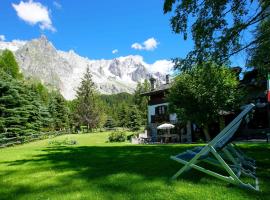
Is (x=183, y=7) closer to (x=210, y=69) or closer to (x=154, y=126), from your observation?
(x=210, y=69)

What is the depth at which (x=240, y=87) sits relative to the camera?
28.9m

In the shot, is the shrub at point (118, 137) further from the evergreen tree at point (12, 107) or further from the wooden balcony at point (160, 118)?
the evergreen tree at point (12, 107)

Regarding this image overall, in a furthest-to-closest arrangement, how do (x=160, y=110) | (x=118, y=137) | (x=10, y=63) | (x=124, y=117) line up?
(x=124, y=117) → (x=10, y=63) → (x=160, y=110) → (x=118, y=137)

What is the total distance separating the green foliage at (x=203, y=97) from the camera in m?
25.9

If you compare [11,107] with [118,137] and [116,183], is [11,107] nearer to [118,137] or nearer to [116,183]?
[118,137]

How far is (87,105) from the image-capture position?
7250 cm

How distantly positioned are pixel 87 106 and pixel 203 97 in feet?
161

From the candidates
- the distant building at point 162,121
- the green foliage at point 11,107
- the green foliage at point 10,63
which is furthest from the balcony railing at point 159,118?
the green foliage at point 10,63

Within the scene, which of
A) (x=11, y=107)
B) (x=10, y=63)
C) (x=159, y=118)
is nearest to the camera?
(x=11, y=107)

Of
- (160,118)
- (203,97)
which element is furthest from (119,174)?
(160,118)

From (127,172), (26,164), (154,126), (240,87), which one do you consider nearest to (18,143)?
(154,126)

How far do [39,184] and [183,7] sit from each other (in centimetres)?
709

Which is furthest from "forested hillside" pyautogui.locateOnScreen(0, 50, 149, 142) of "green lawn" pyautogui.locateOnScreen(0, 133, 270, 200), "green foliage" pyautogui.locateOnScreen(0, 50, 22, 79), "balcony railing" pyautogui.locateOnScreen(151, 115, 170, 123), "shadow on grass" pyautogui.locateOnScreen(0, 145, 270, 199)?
"green lawn" pyautogui.locateOnScreen(0, 133, 270, 200)

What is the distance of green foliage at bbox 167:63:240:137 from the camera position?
1018 inches
